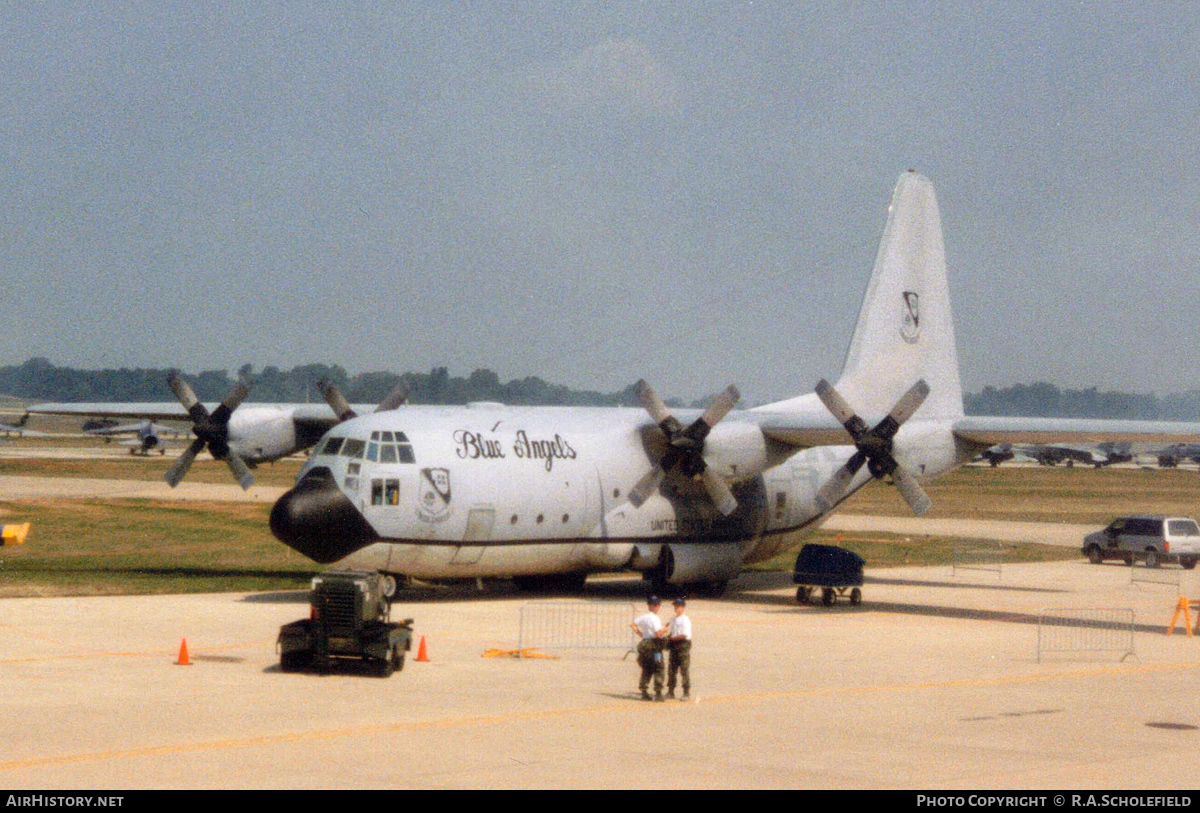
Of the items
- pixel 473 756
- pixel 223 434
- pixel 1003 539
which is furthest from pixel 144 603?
pixel 1003 539

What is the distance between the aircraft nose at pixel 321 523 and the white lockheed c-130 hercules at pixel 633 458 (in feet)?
0.12

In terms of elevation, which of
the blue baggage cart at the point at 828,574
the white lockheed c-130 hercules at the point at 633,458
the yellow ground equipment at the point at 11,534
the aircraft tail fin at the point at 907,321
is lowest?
the blue baggage cart at the point at 828,574

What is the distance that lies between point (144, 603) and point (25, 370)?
156440mm

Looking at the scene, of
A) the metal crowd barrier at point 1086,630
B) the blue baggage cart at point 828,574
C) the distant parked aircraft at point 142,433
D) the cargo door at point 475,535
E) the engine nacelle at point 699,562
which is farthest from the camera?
the distant parked aircraft at point 142,433

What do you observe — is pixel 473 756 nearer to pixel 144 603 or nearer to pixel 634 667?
→ pixel 634 667

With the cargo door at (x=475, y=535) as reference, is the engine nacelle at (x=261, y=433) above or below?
above

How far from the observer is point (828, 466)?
43125 mm

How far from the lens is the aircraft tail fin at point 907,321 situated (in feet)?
143

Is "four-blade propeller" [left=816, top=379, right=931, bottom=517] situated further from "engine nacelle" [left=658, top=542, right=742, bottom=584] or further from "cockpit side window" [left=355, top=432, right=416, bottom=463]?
"cockpit side window" [left=355, top=432, right=416, bottom=463]

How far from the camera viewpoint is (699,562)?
38.7 m

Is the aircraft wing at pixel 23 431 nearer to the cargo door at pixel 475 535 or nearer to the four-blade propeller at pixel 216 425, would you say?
the four-blade propeller at pixel 216 425

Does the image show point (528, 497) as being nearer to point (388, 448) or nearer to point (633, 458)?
point (388, 448)

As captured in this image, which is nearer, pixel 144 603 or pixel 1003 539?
pixel 144 603

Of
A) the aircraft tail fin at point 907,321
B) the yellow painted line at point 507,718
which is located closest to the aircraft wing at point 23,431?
the aircraft tail fin at point 907,321
